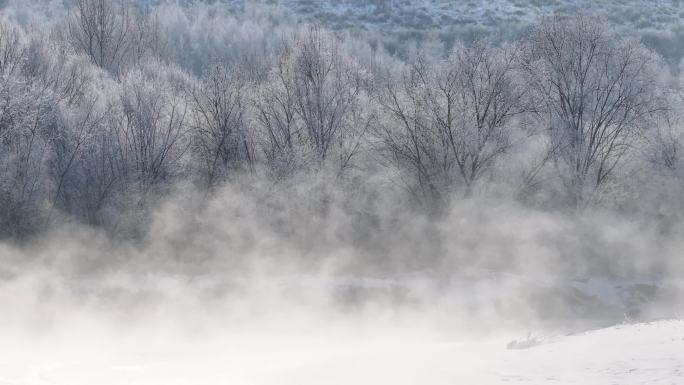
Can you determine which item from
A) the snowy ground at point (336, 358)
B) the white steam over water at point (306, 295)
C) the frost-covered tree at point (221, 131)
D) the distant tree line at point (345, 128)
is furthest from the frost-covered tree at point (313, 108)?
the snowy ground at point (336, 358)

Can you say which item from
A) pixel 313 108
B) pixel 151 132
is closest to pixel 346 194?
pixel 313 108

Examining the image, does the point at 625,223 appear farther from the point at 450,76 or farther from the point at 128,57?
the point at 128,57

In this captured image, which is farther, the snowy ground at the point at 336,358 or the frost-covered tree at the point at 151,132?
the frost-covered tree at the point at 151,132

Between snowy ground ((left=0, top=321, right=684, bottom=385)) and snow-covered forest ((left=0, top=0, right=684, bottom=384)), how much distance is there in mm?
1217

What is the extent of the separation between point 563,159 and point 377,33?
4479 centimetres

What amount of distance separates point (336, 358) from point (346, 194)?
17.7 m

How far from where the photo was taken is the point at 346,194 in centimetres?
3738

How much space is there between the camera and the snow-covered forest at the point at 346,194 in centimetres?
3086

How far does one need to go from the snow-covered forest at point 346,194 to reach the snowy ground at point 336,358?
3.99ft

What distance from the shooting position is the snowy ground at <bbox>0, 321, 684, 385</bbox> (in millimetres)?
15633

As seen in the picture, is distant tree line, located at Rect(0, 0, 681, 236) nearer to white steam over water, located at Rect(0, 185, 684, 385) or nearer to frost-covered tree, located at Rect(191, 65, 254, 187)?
frost-covered tree, located at Rect(191, 65, 254, 187)

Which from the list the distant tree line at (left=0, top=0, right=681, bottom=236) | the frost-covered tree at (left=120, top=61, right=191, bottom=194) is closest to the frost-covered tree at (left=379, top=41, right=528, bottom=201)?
the distant tree line at (left=0, top=0, right=681, bottom=236)

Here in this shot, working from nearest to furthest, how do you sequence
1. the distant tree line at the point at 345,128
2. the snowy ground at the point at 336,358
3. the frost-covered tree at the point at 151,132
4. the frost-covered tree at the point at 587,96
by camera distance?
the snowy ground at the point at 336,358 < the distant tree line at the point at 345,128 < the frost-covered tree at the point at 587,96 < the frost-covered tree at the point at 151,132

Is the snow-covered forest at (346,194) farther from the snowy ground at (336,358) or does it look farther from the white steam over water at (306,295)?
the snowy ground at (336,358)
